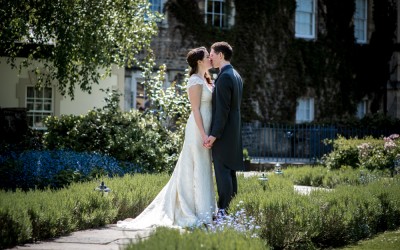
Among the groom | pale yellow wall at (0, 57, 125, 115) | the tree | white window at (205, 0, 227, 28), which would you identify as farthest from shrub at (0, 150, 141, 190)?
white window at (205, 0, 227, 28)

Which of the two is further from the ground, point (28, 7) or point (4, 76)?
point (28, 7)

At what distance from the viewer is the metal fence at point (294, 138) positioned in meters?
19.8

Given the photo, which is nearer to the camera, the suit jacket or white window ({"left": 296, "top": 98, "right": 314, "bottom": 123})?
the suit jacket

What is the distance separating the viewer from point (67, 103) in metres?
18.5

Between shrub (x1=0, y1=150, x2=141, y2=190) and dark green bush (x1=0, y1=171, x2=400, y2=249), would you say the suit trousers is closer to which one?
dark green bush (x1=0, y1=171, x2=400, y2=249)

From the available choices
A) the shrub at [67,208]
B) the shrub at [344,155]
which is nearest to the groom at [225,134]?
the shrub at [67,208]

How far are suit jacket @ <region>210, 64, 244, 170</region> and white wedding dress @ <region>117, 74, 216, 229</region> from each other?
0.17 metres

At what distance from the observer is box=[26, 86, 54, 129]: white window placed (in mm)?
18375

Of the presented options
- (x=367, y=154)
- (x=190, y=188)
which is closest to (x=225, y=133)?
(x=190, y=188)

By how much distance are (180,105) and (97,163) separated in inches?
129

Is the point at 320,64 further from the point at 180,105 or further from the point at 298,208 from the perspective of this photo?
the point at 298,208

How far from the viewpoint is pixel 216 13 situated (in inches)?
902

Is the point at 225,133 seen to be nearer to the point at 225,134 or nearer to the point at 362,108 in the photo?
the point at 225,134

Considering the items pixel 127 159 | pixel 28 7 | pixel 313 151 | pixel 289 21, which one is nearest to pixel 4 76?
pixel 28 7
